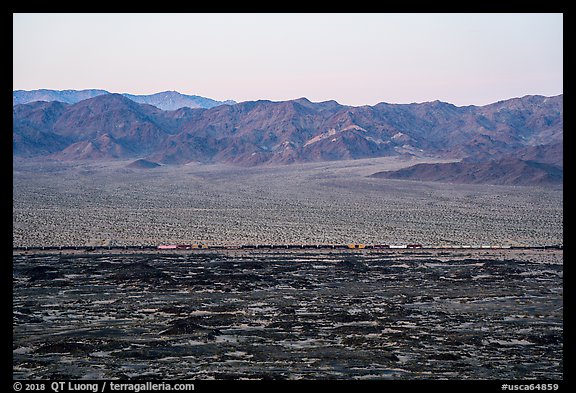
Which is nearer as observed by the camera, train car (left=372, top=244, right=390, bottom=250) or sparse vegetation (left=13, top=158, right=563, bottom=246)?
train car (left=372, top=244, right=390, bottom=250)

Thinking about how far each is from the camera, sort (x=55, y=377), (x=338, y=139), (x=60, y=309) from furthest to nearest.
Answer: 1. (x=338, y=139)
2. (x=60, y=309)
3. (x=55, y=377)

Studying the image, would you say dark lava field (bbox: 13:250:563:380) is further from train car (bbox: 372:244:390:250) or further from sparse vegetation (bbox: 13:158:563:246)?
sparse vegetation (bbox: 13:158:563:246)

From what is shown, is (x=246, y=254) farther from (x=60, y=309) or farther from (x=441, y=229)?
(x=441, y=229)

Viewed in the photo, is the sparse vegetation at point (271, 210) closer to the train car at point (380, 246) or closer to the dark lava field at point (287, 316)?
the train car at point (380, 246)

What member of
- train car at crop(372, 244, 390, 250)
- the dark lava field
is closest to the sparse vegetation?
train car at crop(372, 244, 390, 250)

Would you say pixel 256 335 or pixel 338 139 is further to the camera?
pixel 338 139

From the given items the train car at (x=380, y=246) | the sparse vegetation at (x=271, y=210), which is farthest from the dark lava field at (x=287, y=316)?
the sparse vegetation at (x=271, y=210)
